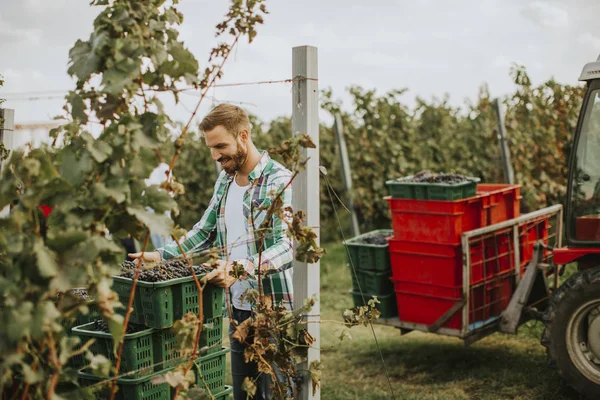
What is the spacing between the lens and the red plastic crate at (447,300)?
5184mm

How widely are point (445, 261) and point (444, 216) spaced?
322 millimetres

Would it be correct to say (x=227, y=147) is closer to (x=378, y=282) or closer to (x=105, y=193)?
(x=105, y=193)

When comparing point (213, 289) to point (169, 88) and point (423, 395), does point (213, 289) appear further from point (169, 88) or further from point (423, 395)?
point (423, 395)

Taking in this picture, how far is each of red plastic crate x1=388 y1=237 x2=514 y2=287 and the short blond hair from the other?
2.14 m

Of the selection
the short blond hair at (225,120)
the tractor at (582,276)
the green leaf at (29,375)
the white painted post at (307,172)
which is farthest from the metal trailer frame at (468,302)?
the green leaf at (29,375)

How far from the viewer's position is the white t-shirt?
3.62m

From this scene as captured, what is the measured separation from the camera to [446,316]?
5117 millimetres

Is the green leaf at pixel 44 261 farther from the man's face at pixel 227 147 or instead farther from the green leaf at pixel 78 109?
the man's face at pixel 227 147

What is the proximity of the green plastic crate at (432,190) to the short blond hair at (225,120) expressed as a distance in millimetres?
1940

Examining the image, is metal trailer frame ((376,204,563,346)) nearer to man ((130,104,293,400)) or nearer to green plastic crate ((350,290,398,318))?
green plastic crate ((350,290,398,318))

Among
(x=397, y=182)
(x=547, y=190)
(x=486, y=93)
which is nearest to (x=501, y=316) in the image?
(x=397, y=182)

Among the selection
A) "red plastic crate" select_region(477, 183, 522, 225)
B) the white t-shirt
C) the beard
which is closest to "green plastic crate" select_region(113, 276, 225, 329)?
the white t-shirt

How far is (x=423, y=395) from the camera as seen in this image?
5059 mm

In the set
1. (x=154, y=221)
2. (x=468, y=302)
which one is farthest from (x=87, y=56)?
(x=468, y=302)
